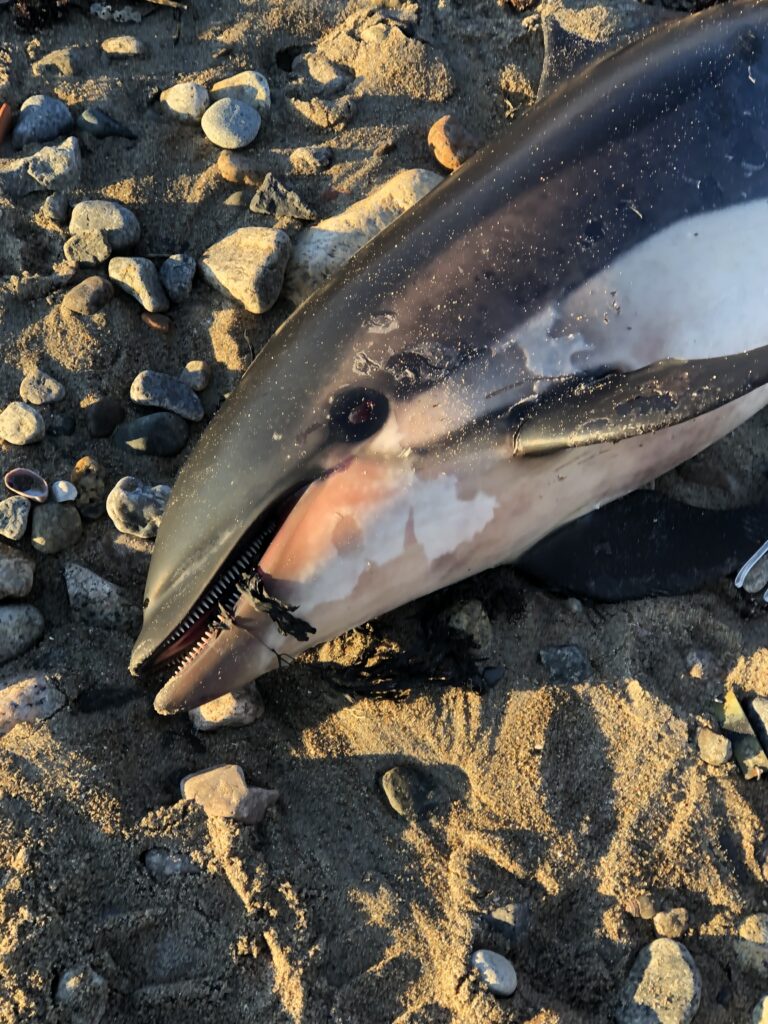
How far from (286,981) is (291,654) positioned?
4.17 ft

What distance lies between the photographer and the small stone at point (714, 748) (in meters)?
3.94

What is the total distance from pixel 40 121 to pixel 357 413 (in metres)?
3.09

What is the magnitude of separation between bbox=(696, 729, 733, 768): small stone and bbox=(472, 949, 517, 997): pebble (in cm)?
131

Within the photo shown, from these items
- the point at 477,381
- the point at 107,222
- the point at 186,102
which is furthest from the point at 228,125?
the point at 477,381

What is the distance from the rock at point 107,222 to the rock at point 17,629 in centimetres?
210

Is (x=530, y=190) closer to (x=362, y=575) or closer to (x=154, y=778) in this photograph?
(x=362, y=575)

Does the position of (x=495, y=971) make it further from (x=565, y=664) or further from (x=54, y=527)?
(x=54, y=527)

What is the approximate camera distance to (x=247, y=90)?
5434mm

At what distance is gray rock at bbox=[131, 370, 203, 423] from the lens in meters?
4.53

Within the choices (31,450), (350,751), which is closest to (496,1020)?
(350,751)

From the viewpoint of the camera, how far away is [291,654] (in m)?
3.83

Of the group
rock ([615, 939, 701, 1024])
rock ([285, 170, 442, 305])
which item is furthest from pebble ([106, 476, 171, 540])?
rock ([615, 939, 701, 1024])

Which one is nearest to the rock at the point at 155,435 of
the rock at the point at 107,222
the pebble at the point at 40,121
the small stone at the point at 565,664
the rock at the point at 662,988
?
the rock at the point at 107,222

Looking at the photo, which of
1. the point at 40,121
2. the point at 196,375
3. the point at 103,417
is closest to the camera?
the point at 103,417
